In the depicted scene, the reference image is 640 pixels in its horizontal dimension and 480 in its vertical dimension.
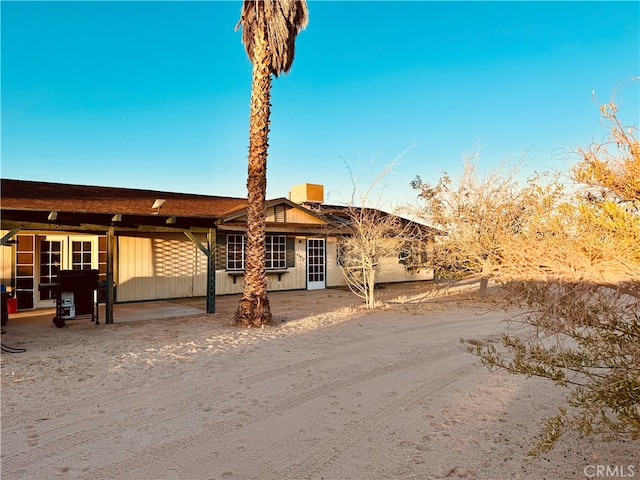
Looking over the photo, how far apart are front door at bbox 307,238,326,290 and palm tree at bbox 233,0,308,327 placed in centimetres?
781

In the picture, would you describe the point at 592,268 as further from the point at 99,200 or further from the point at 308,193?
the point at 308,193

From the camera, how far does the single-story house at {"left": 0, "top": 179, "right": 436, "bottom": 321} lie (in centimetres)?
931

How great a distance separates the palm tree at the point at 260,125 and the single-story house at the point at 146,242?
163 centimetres

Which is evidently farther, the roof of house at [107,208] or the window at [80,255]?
the window at [80,255]

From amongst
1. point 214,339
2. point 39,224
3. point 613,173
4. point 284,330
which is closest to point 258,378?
point 214,339

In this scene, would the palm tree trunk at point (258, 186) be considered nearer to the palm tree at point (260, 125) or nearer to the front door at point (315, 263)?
the palm tree at point (260, 125)

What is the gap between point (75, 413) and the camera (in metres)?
4.30

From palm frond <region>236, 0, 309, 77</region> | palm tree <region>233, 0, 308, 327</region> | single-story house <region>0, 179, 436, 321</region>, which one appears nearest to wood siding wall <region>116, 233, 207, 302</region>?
single-story house <region>0, 179, 436, 321</region>

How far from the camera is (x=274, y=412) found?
14.1 feet

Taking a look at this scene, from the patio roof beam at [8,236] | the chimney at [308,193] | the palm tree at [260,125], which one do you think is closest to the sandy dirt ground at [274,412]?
the palm tree at [260,125]

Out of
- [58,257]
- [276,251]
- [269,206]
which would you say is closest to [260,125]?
[269,206]

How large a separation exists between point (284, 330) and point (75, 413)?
4792 millimetres

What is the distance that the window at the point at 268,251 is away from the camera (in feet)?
49.1

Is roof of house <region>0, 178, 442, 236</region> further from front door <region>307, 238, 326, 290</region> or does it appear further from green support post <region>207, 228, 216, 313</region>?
front door <region>307, 238, 326, 290</region>
